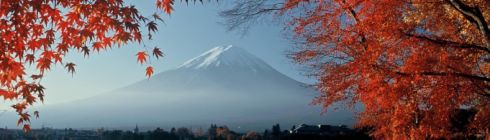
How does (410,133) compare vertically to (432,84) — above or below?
below

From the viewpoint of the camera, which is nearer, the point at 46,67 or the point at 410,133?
the point at 46,67

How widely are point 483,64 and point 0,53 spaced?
39.3ft

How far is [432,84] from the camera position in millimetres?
11125

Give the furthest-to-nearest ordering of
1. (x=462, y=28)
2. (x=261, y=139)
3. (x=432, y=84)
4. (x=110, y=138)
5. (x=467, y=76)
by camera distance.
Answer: (x=110, y=138), (x=261, y=139), (x=462, y=28), (x=432, y=84), (x=467, y=76)

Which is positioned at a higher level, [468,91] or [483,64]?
[483,64]

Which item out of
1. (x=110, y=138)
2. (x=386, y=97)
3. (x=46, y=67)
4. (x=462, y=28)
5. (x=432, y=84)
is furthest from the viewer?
(x=110, y=138)

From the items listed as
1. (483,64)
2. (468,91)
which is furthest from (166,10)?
(483,64)

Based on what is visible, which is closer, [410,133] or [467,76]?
[467,76]

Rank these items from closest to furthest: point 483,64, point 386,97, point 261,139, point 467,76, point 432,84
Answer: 1. point 467,76
2. point 432,84
3. point 386,97
4. point 483,64
5. point 261,139

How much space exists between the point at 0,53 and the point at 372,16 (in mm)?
8017

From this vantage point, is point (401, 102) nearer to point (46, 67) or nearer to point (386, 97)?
point (386, 97)

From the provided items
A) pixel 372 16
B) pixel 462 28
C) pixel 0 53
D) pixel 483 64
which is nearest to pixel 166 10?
pixel 0 53

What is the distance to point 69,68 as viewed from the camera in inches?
329

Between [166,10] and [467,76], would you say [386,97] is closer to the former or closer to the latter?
[467,76]
